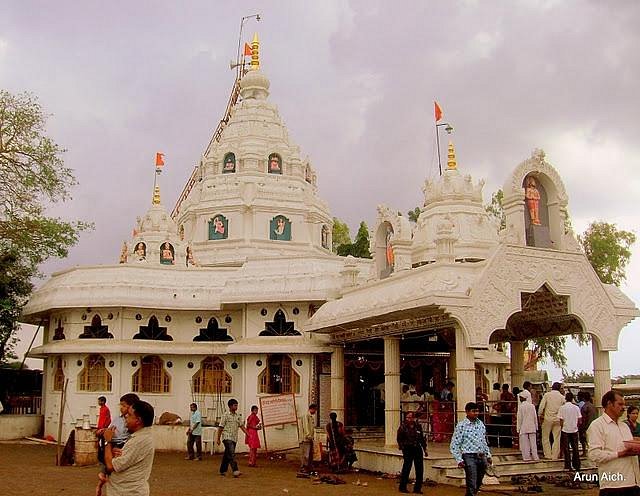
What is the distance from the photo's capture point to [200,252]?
3253cm

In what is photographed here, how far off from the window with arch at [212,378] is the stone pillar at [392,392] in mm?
7772

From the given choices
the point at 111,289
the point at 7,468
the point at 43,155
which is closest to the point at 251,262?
the point at 111,289

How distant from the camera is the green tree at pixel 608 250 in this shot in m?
34.3

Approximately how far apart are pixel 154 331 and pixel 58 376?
11.7 ft

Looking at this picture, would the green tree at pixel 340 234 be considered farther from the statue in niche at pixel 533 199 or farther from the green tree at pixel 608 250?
the statue in niche at pixel 533 199

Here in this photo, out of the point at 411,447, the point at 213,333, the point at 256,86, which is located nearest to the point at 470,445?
the point at 411,447

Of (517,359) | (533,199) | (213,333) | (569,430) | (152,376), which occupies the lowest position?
(569,430)

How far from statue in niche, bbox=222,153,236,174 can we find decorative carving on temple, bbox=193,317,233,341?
1190 centimetres

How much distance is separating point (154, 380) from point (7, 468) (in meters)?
6.76

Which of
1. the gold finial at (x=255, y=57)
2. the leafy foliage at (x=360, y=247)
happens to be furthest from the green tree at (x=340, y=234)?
the gold finial at (x=255, y=57)

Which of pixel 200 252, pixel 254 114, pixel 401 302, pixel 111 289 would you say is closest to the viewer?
pixel 401 302

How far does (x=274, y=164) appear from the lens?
113ft

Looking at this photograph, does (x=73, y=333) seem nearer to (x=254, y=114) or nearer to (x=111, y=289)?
(x=111, y=289)

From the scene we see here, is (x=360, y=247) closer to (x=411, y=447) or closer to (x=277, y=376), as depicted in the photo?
(x=277, y=376)
